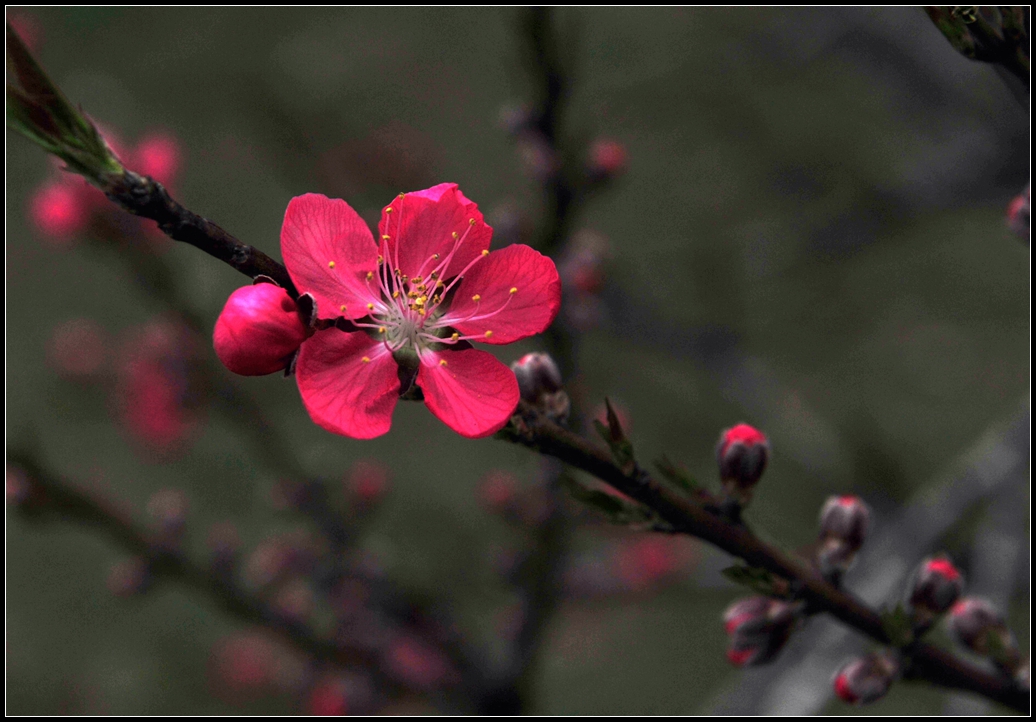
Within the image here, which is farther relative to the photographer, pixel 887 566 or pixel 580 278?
pixel 887 566

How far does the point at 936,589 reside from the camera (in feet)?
3.01

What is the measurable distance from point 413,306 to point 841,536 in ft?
2.11

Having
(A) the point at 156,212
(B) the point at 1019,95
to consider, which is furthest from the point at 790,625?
(A) the point at 156,212

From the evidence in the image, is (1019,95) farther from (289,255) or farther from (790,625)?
(289,255)

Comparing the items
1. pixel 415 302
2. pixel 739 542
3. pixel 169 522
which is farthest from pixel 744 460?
pixel 169 522

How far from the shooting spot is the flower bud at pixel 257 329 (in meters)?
0.64

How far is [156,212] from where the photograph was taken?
60 cm

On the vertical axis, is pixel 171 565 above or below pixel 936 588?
below

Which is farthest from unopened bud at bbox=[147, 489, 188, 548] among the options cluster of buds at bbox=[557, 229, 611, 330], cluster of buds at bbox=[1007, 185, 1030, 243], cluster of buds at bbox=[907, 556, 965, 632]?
cluster of buds at bbox=[1007, 185, 1030, 243]

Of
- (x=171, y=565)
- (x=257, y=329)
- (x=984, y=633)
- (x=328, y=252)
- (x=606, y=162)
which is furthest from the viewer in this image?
(x=171, y=565)

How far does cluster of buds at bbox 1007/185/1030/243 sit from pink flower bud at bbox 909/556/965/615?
0.44 m

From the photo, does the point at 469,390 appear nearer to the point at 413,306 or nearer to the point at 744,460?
the point at 413,306

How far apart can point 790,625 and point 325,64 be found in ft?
14.6

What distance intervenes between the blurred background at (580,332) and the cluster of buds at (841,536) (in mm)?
482
